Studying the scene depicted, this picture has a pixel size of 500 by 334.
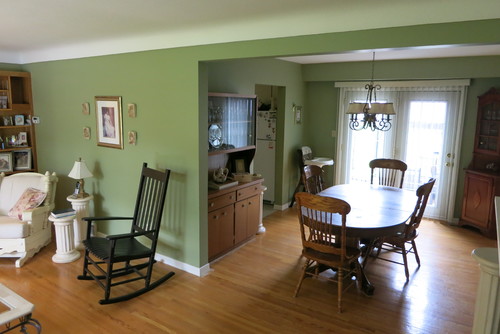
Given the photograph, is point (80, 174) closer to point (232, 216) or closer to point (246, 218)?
point (232, 216)

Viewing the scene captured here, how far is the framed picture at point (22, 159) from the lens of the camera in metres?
5.16

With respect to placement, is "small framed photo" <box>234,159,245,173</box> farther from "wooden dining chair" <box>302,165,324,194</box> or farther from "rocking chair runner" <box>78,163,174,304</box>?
"rocking chair runner" <box>78,163,174,304</box>

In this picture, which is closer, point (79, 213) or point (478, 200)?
point (79, 213)

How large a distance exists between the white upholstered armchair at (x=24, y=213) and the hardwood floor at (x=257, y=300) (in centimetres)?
18

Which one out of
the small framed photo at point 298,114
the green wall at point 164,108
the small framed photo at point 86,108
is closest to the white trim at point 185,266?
the green wall at point 164,108

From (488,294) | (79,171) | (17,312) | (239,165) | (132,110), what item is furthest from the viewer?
(239,165)

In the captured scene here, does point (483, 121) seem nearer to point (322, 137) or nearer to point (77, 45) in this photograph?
point (322, 137)

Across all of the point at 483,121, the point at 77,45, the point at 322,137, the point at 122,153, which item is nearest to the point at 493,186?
the point at 483,121

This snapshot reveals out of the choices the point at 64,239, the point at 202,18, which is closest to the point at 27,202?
the point at 64,239

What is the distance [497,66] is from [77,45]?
17.4 feet

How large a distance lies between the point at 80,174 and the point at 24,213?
27.8 inches

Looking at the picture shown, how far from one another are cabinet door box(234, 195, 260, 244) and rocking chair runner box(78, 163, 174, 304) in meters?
0.98

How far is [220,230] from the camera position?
13.3 ft

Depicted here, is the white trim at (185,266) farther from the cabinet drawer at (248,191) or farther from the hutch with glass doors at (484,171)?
the hutch with glass doors at (484,171)
